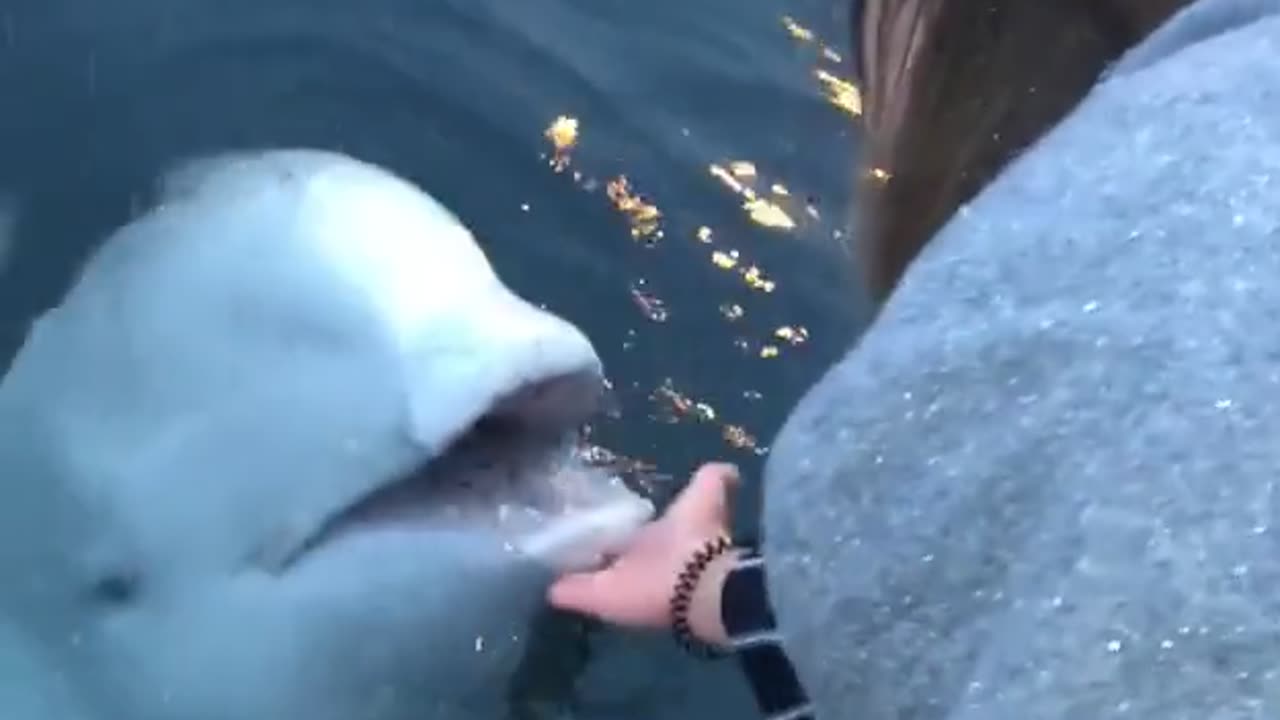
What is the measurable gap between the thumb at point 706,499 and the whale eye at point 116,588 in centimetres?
66

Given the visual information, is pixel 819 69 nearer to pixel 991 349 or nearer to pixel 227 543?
pixel 227 543

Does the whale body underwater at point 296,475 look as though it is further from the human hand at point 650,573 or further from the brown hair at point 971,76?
the brown hair at point 971,76

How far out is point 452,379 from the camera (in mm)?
2359

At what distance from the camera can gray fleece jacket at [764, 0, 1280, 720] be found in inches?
45.4

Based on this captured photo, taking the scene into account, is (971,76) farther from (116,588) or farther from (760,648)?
(116,588)

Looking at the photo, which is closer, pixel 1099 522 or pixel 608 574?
pixel 1099 522

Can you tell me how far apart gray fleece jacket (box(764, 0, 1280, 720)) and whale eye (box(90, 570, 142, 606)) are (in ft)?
4.14

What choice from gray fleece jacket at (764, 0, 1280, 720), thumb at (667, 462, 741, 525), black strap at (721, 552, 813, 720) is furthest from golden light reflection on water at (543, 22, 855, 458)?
gray fleece jacket at (764, 0, 1280, 720)

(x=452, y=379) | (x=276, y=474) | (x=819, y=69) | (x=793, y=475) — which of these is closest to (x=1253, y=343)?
(x=793, y=475)

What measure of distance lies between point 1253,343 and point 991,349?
0.57 ft

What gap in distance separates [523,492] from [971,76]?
77 centimetres

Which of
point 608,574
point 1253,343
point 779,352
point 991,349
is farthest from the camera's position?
point 779,352

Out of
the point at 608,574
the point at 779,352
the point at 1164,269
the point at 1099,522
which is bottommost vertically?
the point at 779,352

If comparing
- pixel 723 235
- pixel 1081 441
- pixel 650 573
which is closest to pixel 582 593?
pixel 650 573
